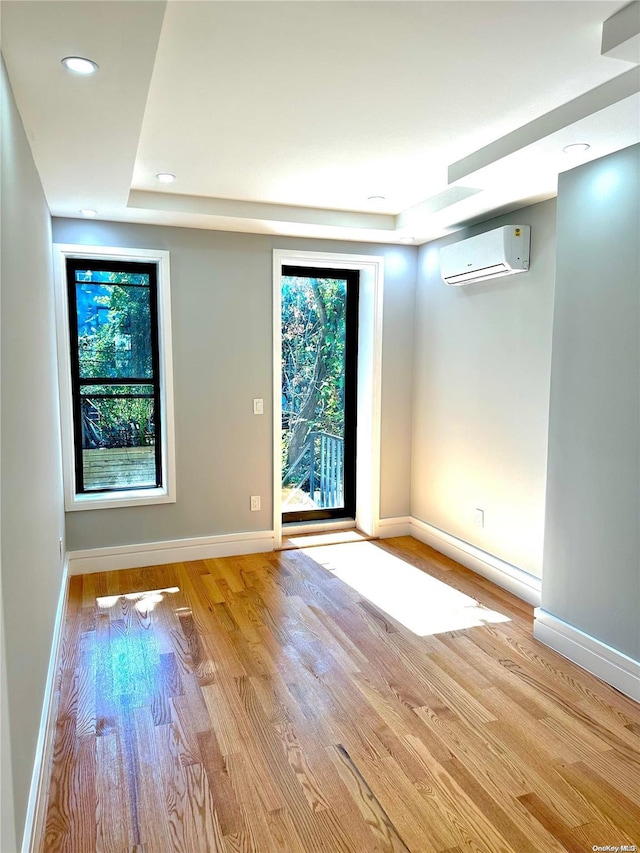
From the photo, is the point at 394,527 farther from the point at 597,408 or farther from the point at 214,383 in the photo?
the point at 597,408

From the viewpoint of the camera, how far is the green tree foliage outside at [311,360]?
4625mm

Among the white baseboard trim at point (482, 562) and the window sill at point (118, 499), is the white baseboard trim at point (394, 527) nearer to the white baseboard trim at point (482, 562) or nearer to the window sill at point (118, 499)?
the white baseboard trim at point (482, 562)

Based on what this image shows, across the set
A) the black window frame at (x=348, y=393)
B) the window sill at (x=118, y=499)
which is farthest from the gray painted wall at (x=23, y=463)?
the black window frame at (x=348, y=393)

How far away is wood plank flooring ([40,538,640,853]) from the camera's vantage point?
1.80 meters

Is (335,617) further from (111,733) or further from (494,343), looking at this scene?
(494,343)

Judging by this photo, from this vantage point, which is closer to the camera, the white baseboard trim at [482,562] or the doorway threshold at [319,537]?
the white baseboard trim at [482,562]

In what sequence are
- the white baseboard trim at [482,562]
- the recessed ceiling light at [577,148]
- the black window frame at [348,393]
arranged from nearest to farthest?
the recessed ceiling light at [577,148]
the white baseboard trim at [482,562]
the black window frame at [348,393]

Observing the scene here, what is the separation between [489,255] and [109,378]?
2.61 meters

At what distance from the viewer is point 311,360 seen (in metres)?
4.71

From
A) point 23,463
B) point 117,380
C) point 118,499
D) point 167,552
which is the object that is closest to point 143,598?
point 167,552

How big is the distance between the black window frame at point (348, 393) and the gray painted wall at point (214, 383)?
0.37m

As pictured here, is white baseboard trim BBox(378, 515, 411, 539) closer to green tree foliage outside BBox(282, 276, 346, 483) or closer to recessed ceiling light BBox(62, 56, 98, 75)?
green tree foliage outside BBox(282, 276, 346, 483)

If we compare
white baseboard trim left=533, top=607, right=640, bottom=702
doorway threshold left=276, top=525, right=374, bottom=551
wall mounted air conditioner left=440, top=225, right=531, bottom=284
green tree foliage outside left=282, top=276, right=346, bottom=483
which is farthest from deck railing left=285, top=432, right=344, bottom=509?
white baseboard trim left=533, top=607, right=640, bottom=702

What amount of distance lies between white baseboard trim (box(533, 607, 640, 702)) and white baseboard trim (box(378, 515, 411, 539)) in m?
1.75
